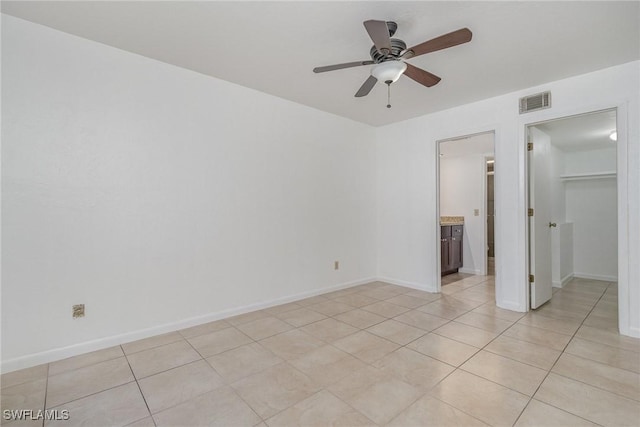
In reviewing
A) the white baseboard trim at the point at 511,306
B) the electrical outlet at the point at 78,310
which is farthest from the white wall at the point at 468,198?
the electrical outlet at the point at 78,310

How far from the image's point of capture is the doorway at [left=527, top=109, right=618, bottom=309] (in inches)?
146

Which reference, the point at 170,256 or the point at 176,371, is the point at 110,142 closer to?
the point at 170,256

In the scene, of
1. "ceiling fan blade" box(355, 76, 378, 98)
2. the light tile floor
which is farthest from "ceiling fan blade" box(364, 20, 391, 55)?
the light tile floor

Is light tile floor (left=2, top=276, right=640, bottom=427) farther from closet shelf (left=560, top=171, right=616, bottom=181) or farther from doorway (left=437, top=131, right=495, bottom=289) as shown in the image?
closet shelf (left=560, top=171, right=616, bottom=181)

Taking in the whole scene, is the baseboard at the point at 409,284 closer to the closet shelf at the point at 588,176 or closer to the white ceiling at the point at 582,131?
the white ceiling at the point at 582,131

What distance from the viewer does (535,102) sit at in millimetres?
3152

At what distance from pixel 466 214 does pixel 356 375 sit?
4.43 metres

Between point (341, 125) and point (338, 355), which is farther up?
point (341, 125)

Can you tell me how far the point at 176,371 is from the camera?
6.85 ft

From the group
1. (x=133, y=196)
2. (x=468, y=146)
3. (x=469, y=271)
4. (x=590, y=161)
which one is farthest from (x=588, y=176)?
(x=133, y=196)

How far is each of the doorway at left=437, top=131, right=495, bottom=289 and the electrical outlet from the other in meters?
4.72

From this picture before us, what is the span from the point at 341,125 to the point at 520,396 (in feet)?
11.8

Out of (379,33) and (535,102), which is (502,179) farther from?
(379,33)

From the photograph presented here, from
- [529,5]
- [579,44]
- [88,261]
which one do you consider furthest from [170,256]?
[579,44]
